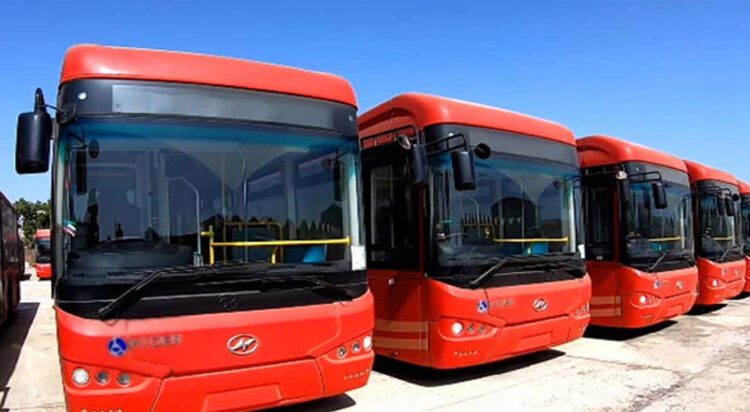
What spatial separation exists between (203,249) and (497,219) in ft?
11.7

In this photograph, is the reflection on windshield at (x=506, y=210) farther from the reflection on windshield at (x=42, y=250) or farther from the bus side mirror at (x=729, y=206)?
the reflection on windshield at (x=42, y=250)

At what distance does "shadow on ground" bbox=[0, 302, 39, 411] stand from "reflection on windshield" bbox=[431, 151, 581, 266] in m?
5.14

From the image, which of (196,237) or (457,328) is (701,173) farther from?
(196,237)

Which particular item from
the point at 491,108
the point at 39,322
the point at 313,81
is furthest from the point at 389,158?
the point at 39,322

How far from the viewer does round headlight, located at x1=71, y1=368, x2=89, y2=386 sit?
13.4 ft

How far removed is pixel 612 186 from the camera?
9.30 metres

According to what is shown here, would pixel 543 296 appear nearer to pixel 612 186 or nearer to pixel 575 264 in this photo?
pixel 575 264

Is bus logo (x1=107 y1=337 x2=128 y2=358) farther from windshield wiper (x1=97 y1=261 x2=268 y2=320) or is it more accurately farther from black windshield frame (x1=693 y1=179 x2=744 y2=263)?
black windshield frame (x1=693 y1=179 x2=744 y2=263)

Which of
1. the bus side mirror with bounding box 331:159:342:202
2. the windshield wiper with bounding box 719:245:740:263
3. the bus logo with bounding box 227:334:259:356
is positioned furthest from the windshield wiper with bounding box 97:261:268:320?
the windshield wiper with bounding box 719:245:740:263

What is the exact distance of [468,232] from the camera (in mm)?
6551

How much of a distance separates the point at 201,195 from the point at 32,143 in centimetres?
122

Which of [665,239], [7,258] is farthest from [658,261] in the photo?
[7,258]

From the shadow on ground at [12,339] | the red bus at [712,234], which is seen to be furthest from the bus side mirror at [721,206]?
the shadow on ground at [12,339]

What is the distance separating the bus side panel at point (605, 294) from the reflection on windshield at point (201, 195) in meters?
5.48
